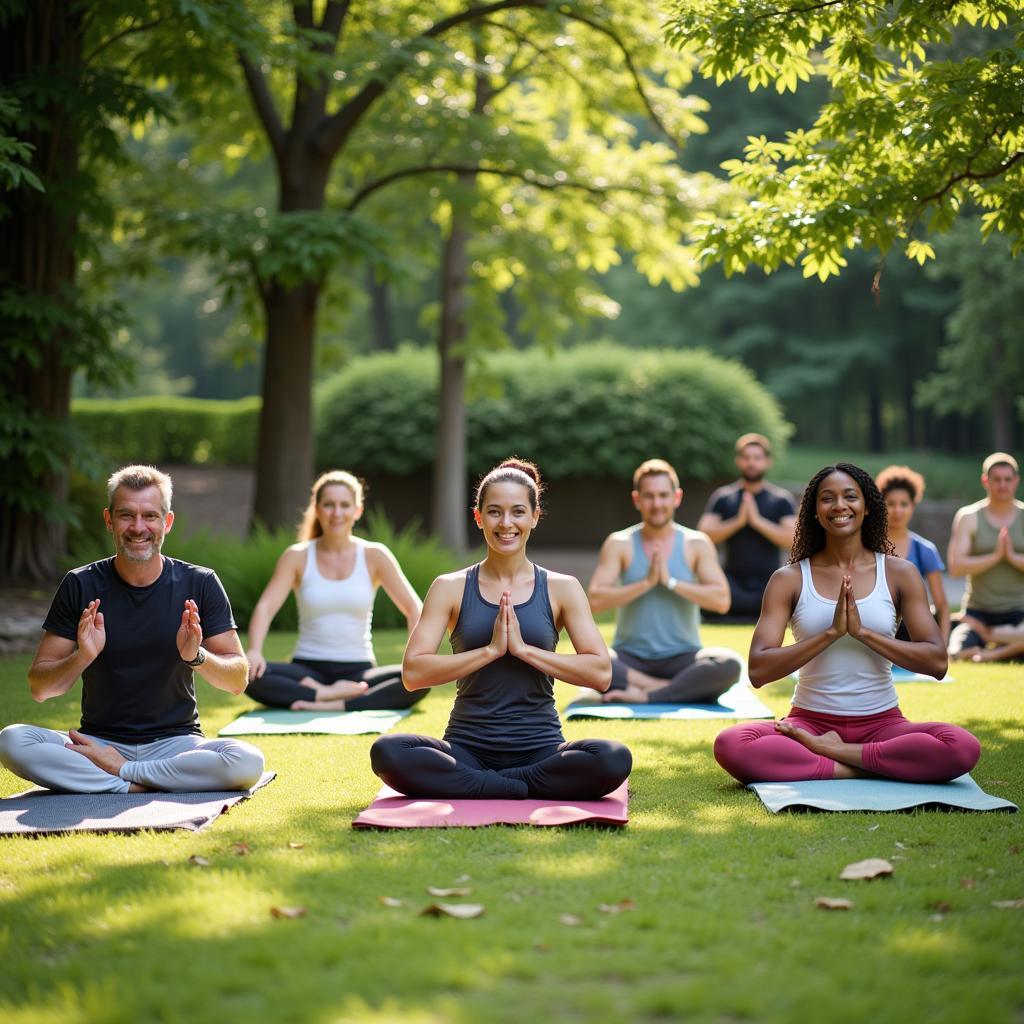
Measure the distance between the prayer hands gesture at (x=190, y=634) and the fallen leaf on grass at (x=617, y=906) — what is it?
2.20 metres

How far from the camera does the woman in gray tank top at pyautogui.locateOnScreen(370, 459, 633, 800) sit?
5.39 m

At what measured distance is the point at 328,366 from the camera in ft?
59.2

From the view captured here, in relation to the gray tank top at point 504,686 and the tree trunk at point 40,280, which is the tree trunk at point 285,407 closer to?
the tree trunk at point 40,280

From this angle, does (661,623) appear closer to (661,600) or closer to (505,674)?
(661,600)

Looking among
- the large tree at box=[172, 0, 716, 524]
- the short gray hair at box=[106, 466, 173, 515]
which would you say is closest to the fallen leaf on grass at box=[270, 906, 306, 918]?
the short gray hair at box=[106, 466, 173, 515]

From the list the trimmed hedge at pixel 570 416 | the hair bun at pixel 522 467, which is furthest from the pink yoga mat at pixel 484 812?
the trimmed hedge at pixel 570 416

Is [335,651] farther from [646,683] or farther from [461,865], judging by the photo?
[461,865]

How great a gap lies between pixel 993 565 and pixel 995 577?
0.57ft

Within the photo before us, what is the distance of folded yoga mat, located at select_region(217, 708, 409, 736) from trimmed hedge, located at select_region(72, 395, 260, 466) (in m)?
16.6

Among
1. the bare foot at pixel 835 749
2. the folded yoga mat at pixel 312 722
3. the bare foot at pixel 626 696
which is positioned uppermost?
the bare foot at pixel 835 749

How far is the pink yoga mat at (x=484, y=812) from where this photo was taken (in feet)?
16.6

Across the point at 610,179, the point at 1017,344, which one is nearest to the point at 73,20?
the point at 610,179

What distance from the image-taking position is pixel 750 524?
11.8 meters

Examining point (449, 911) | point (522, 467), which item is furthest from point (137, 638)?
point (449, 911)
